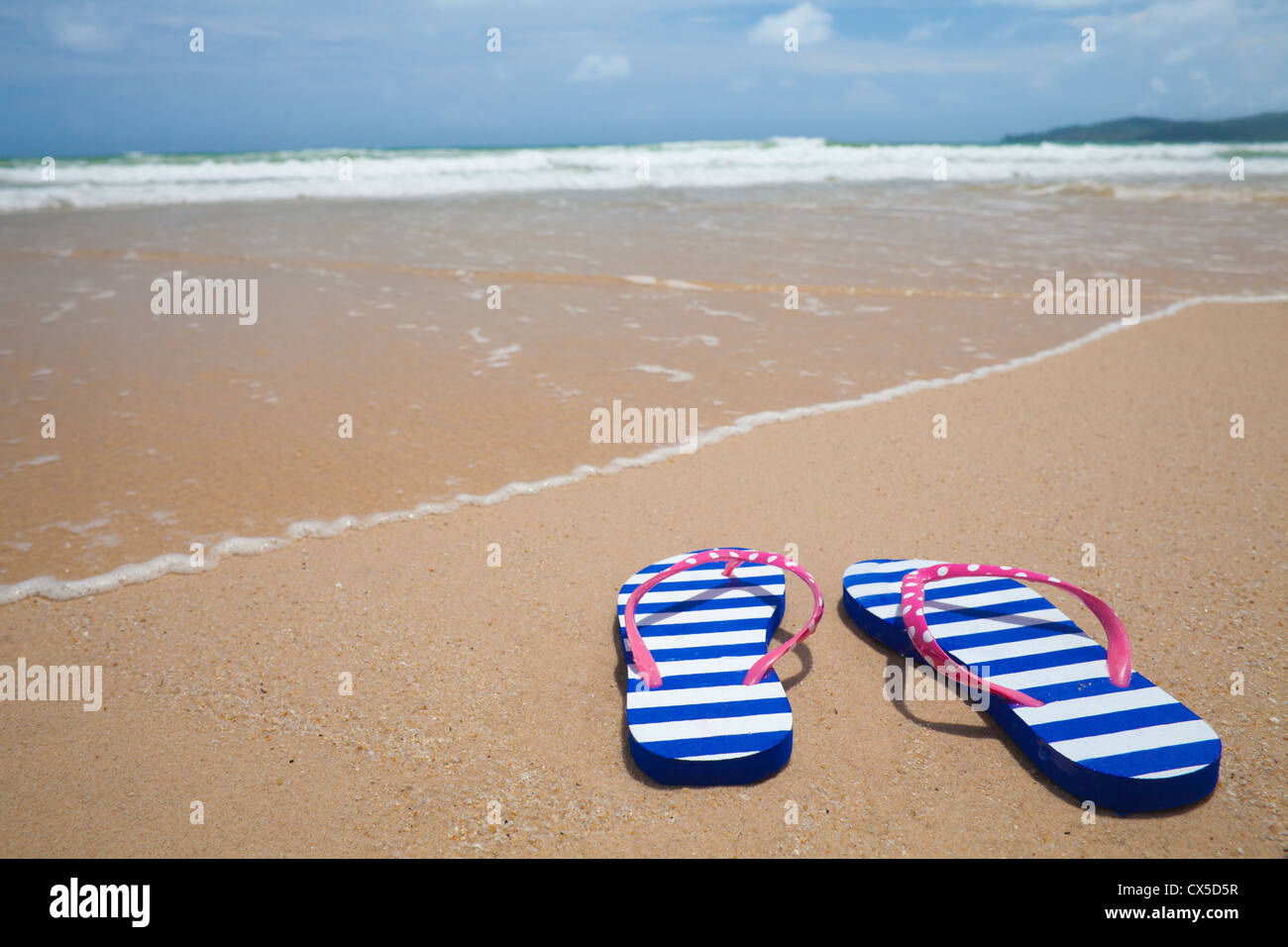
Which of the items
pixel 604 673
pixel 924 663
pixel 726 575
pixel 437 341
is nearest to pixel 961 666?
pixel 924 663

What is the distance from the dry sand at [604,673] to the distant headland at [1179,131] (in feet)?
135

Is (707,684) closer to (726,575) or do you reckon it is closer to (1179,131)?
(726,575)

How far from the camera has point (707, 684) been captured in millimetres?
2127

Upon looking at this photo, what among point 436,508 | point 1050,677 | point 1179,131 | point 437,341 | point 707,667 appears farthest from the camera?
point 1179,131

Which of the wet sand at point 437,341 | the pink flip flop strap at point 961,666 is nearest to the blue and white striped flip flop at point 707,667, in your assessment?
the pink flip flop strap at point 961,666

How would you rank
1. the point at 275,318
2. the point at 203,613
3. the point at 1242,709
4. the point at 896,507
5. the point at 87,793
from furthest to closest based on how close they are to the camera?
the point at 275,318
the point at 896,507
the point at 203,613
the point at 1242,709
the point at 87,793

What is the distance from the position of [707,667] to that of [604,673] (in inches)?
11.9

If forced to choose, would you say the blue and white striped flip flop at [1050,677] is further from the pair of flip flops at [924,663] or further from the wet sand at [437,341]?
the wet sand at [437,341]

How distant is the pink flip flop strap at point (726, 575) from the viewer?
2.12 metres

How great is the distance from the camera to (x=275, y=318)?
237 inches
